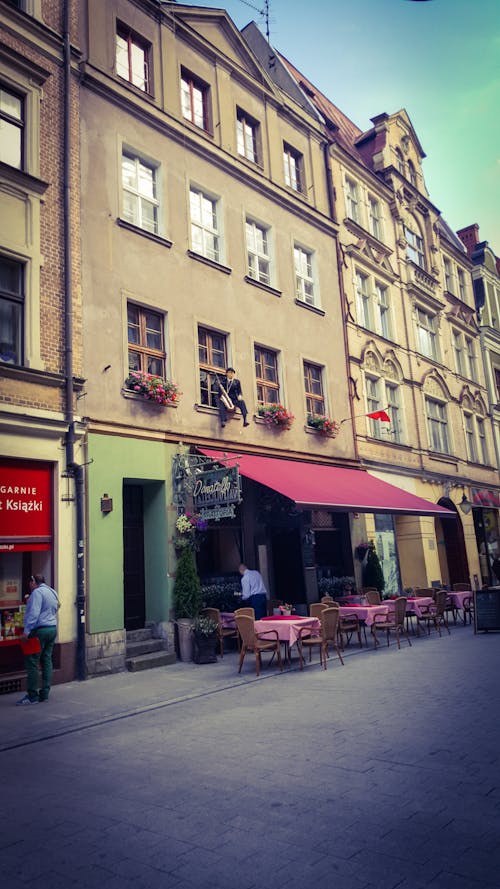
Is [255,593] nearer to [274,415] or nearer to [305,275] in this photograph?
[274,415]

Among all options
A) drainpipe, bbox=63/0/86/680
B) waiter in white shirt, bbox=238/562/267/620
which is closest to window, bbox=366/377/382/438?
waiter in white shirt, bbox=238/562/267/620

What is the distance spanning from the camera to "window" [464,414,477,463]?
2784 centimetres

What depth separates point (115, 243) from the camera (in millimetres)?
12969

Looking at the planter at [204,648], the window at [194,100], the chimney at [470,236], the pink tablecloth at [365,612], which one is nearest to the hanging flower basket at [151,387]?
the planter at [204,648]

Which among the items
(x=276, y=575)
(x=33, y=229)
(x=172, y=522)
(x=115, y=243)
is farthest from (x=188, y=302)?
(x=276, y=575)

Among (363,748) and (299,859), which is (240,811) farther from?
(363,748)

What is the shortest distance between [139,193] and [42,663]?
9.67 metres

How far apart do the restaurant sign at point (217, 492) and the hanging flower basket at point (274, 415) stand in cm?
349

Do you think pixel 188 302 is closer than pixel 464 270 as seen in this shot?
Yes

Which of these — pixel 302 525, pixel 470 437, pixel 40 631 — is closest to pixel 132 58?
pixel 302 525

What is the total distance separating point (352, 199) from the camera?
2214 centimetres

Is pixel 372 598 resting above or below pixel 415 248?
below

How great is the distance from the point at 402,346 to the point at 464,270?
1023cm

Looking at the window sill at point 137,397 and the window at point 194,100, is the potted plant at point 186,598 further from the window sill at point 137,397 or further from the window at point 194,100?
the window at point 194,100
